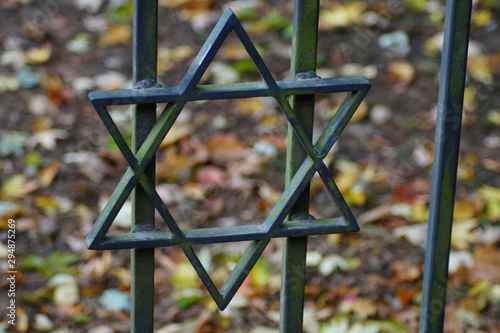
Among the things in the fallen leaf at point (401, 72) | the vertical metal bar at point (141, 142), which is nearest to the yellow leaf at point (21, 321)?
the vertical metal bar at point (141, 142)

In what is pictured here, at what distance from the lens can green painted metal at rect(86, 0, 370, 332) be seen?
0.77 meters

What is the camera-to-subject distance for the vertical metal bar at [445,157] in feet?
2.78

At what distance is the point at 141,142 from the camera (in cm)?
80

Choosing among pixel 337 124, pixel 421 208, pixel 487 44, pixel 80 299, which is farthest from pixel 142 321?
pixel 487 44

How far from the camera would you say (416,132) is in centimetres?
250

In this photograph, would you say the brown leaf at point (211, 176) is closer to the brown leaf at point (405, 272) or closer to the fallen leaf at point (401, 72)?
the brown leaf at point (405, 272)

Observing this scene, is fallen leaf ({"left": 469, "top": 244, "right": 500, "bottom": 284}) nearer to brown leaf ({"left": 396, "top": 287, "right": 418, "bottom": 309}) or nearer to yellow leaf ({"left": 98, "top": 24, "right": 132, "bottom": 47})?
brown leaf ({"left": 396, "top": 287, "right": 418, "bottom": 309})

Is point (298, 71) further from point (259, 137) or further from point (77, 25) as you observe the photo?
point (77, 25)

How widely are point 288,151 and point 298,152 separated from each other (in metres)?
0.01

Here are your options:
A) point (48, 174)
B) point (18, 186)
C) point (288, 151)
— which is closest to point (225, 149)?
point (48, 174)

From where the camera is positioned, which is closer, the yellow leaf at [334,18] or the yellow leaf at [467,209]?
the yellow leaf at [467,209]

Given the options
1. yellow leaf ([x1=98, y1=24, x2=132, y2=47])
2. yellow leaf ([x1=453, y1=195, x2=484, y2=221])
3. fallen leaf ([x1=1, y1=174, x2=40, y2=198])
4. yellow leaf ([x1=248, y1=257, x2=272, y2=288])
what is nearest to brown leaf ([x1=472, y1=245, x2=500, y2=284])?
yellow leaf ([x1=453, y1=195, x2=484, y2=221])

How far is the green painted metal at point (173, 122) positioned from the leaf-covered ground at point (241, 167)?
0.83 meters

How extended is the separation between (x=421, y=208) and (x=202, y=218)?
0.72m
